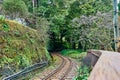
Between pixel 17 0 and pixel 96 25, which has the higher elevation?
pixel 17 0

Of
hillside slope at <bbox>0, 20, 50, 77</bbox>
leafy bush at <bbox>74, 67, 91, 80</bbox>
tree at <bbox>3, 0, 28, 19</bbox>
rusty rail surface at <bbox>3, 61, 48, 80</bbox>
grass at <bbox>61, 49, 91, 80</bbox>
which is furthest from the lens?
tree at <bbox>3, 0, 28, 19</bbox>

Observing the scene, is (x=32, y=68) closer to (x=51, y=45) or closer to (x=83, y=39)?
(x=83, y=39)

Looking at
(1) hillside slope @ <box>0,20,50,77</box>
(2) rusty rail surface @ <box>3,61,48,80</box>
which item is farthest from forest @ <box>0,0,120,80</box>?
(2) rusty rail surface @ <box>3,61,48,80</box>

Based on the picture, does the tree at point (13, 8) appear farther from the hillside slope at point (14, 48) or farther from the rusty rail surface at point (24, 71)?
the rusty rail surface at point (24, 71)

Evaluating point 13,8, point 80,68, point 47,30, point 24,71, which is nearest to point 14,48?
point 24,71

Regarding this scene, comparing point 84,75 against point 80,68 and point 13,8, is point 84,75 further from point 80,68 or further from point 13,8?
point 13,8

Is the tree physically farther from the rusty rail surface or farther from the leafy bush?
the leafy bush

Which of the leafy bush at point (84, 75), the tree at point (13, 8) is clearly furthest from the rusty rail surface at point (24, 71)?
the tree at point (13, 8)

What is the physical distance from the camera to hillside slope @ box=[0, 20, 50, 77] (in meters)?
17.4

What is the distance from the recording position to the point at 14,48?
1984cm

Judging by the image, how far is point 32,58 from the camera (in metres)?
23.6

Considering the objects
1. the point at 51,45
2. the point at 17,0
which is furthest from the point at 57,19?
the point at 17,0

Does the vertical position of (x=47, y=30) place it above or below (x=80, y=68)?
above

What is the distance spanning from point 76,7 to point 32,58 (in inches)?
988
